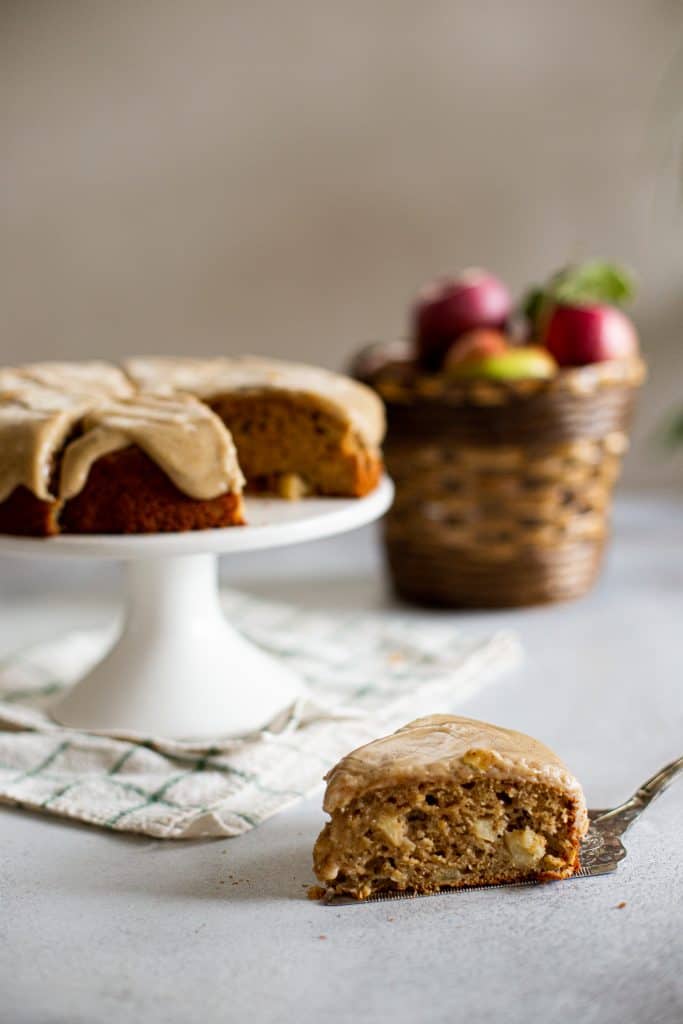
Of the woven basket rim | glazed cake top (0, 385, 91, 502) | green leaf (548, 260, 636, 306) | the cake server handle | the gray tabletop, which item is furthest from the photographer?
green leaf (548, 260, 636, 306)

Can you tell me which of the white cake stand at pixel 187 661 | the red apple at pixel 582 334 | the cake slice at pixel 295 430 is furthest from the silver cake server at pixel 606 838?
the red apple at pixel 582 334

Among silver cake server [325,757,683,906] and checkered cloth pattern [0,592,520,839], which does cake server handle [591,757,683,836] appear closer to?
silver cake server [325,757,683,906]

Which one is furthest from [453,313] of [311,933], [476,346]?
[311,933]

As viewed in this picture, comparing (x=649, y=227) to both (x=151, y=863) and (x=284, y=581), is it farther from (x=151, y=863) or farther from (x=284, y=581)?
(x=151, y=863)

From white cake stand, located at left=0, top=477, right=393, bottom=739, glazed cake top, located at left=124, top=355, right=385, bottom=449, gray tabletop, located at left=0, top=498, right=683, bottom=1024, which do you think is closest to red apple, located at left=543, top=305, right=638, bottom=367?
glazed cake top, located at left=124, top=355, right=385, bottom=449

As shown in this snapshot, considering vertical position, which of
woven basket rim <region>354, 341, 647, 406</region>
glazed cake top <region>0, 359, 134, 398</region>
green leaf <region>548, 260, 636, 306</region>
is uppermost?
green leaf <region>548, 260, 636, 306</region>

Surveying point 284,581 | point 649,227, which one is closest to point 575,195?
point 649,227
